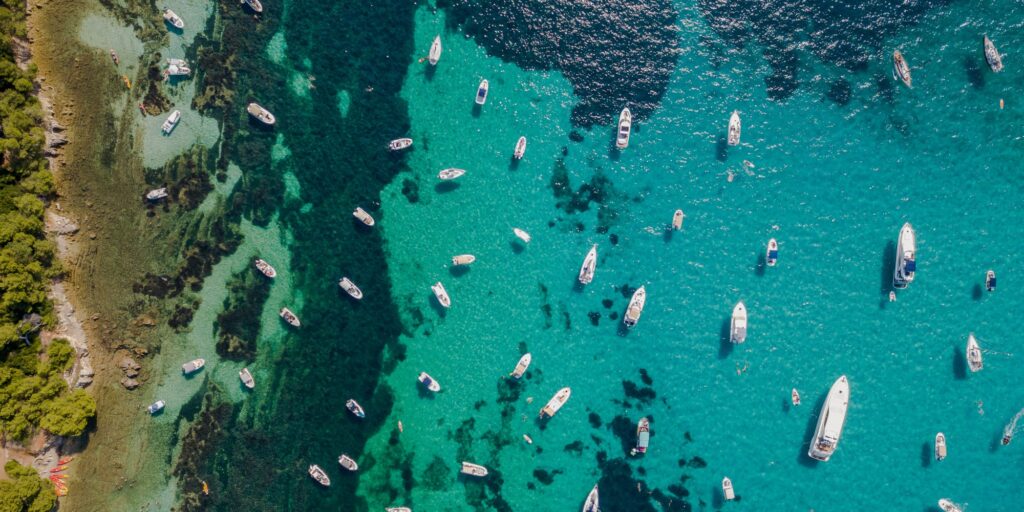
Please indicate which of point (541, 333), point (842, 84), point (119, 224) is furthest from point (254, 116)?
point (842, 84)

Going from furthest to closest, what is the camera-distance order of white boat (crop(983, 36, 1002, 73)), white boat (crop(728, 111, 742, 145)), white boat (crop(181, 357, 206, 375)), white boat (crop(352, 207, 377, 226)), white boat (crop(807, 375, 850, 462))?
white boat (crop(983, 36, 1002, 73)) < white boat (crop(728, 111, 742, 145)) < white boat (crop(352, 207, 377, 226)) < white boat (crop(181, 357, 206, 375)) < white boat (crop(807, 375, 850, 462))

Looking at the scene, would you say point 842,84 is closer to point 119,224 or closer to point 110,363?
point 119,224

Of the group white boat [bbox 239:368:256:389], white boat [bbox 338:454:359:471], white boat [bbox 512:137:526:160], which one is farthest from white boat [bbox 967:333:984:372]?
white boat [bbox 239:368:256:389]

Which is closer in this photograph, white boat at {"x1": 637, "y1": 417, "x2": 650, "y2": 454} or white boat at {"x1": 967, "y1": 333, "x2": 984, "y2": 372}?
white boat at {"x1": 967, "y1": 333, "x2": 984, "y2": 372}

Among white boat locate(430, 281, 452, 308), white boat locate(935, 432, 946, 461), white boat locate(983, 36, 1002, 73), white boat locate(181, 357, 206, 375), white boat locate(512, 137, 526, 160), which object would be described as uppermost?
white boat locate(983, 36, 1002, 73)

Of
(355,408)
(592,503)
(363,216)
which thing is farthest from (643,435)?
(363,216)

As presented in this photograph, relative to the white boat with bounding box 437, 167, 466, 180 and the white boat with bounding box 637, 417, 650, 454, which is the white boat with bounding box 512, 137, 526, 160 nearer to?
the white boat with bounding box 437, 167, 466, 180
